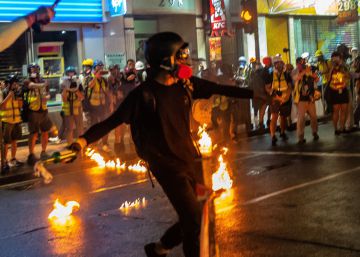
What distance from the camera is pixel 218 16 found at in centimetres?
2031

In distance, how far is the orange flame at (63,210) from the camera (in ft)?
26.0

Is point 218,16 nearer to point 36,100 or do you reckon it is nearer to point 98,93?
point 98,93

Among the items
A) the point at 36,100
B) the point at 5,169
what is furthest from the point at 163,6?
the point at 5,169

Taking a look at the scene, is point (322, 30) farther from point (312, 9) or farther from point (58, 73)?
point (58, 73)

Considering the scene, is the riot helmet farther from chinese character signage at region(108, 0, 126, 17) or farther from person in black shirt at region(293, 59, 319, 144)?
chinese character signage at region(108, 0, 126, 17)

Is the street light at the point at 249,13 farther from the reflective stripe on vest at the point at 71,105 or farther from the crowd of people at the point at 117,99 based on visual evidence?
the reflective stripe on vest at the point at 71,105

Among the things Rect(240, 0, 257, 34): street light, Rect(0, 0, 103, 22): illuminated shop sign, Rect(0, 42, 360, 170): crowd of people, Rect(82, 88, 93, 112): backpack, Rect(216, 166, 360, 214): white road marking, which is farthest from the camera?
Rect(240, 0, 257, 34): street light

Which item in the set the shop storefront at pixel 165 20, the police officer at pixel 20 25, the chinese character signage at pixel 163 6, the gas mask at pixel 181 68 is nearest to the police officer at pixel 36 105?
the shop storefront at pixel 165 20

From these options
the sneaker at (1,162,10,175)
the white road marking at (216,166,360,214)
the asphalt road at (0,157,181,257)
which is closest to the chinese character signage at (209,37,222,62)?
the sneaker at (1,162,10,175)

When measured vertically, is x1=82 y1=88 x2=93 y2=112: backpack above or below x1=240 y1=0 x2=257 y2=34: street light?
below

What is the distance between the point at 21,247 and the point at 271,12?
18.4 m

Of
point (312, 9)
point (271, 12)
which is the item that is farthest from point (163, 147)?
point (312, 9)

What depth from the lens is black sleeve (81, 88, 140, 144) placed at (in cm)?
455

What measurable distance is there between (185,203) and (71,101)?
946 centimetres
